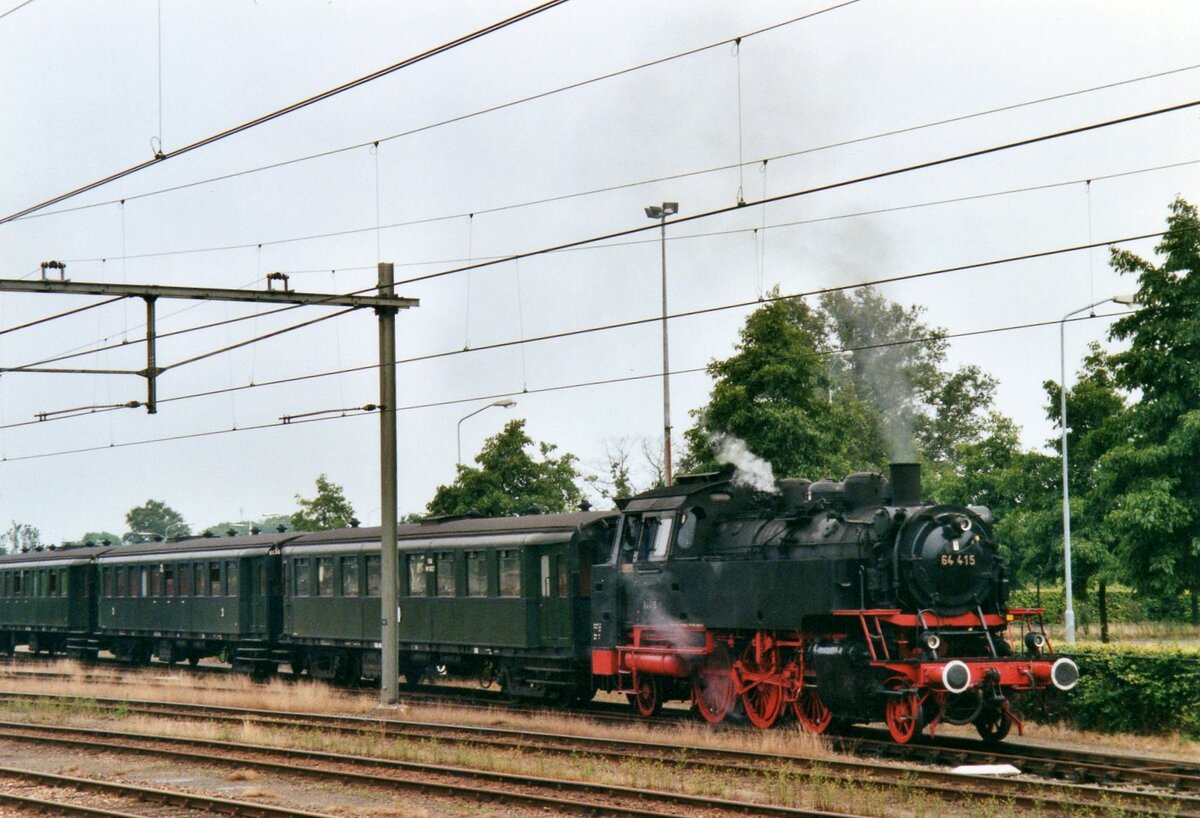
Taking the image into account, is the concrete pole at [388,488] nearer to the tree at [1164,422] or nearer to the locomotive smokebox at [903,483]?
the locomotive smokebox at [903,483]

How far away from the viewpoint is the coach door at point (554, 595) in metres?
21.4

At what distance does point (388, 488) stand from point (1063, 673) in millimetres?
10355

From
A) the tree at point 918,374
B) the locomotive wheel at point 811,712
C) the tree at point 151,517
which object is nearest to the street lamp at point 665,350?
the locomotive wheel at point 811,712

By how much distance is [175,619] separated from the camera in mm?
32781

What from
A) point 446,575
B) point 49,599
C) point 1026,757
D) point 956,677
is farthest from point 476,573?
point 49,599

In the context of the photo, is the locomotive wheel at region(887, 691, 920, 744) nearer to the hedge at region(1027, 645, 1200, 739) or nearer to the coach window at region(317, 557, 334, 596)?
the hedge at region(1027, 645, 1200, 739)

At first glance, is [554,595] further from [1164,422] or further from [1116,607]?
[1116,607]

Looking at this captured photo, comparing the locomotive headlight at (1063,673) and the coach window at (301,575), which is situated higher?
the coach window at (301,575)

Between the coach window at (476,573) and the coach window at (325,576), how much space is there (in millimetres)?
4668

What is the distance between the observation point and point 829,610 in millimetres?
16016

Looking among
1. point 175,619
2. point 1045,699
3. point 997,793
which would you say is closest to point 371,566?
point 175,619

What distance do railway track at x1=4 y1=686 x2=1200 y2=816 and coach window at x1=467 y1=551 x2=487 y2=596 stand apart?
12.0 feet

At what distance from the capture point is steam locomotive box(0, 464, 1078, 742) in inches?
622

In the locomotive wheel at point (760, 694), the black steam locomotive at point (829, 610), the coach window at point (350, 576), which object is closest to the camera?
the black steam locomotive at point (829, 610)
